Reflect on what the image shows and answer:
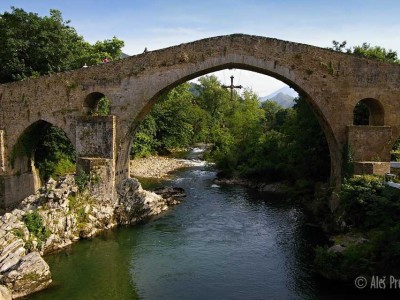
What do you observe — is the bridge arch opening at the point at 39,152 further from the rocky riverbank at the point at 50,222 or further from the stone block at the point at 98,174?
the rocky riverbank at the point at 50,222

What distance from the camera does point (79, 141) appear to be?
57.9 ft

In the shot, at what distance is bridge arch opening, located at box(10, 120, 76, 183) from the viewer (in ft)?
64.4

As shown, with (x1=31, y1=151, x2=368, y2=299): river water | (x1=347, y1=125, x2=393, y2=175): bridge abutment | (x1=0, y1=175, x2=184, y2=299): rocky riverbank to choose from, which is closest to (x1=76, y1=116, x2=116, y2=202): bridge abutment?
(x1=0, y1=175, x2=184, y2=299): rocky riverbank

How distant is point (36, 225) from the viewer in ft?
47.3

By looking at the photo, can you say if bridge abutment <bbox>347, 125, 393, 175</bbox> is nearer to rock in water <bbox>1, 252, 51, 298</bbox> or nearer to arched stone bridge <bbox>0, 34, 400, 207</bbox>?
arched stone bridge <bbox>0, 34, 400, 207</bbox>

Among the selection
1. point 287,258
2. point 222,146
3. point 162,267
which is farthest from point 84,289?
point 222,146

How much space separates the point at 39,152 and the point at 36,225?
803 cm

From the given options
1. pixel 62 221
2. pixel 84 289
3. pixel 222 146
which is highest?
pixel 222 146

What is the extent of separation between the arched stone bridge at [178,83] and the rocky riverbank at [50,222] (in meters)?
0.82

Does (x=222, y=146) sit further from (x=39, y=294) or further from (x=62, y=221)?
(x=39, y=294)

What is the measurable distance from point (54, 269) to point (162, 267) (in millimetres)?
3250

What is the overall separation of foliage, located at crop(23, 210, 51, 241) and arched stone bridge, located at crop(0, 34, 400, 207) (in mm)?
2923

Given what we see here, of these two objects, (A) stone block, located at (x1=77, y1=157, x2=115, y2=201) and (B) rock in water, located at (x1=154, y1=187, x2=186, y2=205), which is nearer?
(A) stone block, located at (x1=77, y1=157, x2=115, y2=201)

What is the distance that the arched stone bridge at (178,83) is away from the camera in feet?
54.0
